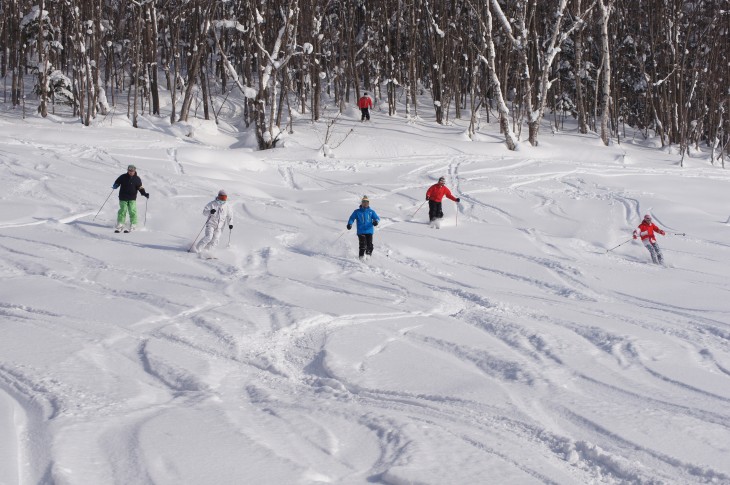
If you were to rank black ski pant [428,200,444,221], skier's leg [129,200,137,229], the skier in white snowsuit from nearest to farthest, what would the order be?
the skier in white snowsuit → skier's leg [129,200,137,229] → black ski pant [428,200,444,221]

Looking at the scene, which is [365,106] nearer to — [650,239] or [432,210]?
[432,210]

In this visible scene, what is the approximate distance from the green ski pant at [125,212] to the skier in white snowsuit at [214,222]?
7.31ft

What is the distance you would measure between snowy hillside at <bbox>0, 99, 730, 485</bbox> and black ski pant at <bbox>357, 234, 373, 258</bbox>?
9.0 inches

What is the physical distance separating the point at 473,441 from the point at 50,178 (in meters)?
15.6

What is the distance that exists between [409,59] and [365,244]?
22644mm

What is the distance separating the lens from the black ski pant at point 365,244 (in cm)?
1324

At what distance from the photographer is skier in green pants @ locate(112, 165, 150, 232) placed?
47.5 ft

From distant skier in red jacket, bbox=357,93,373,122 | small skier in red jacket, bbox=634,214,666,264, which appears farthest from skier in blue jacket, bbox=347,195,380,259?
distant skier in red jacket, bbox=357,93,373,122

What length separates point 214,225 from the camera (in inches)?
518

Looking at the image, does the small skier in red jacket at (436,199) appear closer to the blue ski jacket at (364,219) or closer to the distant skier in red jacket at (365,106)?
the blue ski jacket at (364,219)

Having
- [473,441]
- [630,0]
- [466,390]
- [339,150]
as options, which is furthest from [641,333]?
[630,0]

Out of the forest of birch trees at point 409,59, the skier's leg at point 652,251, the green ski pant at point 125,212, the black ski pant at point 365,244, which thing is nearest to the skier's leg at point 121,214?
the green ski pant at point 125,212

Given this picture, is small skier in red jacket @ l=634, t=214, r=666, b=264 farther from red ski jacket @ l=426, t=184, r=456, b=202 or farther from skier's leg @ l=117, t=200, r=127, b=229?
skier's leg @ l=117, t=200, r=127, b=229

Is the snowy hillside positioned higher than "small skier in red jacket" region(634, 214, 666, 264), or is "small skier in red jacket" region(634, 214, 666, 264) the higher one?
"small skier in red jacket" region(634, 214, 666, 264)
